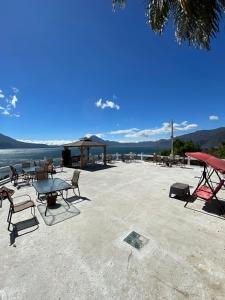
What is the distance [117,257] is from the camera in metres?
3.09

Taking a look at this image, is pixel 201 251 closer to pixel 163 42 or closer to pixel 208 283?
pixel 208 283

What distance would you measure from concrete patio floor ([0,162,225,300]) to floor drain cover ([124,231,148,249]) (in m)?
0.11

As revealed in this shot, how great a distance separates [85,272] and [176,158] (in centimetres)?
1261

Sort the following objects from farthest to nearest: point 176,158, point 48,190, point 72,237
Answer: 1. point 176,158
2. point 48,190
3. point 72,237

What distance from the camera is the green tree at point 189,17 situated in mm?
4039

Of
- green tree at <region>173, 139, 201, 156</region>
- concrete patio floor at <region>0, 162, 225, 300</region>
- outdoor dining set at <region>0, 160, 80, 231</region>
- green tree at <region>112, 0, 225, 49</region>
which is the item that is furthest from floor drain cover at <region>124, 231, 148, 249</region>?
green tree at <region>173, 139, 201, 156</region>

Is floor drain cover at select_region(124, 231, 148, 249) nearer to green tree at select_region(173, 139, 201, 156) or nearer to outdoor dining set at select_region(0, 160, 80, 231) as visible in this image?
outdoor dining set at select_region(0, 160, 80, 231)

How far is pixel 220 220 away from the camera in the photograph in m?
4.43

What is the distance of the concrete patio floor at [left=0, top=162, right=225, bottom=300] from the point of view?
244 centimetres

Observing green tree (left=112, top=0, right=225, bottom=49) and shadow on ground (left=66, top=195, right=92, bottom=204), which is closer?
green tree (left=112, top=0, right=225, bottom=49)

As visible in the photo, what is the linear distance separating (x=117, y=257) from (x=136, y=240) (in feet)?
2.15

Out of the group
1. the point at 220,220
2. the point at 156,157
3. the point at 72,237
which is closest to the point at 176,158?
the point at 156,157

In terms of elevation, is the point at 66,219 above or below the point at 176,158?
below

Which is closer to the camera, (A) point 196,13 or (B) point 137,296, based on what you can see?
(B) point 137,296
